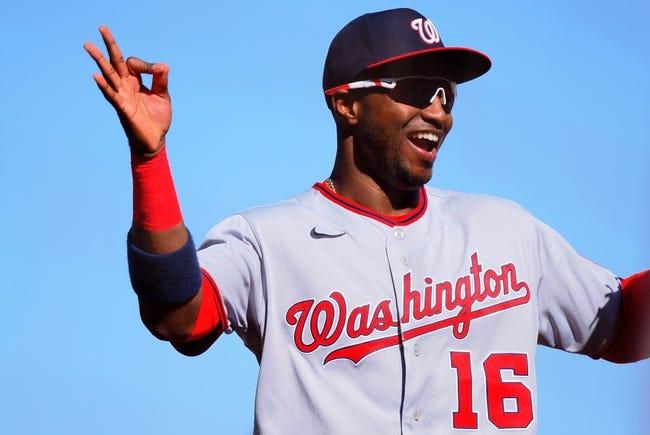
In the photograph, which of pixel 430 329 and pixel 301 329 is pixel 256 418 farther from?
pixel 430 329

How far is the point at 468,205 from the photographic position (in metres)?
6.84

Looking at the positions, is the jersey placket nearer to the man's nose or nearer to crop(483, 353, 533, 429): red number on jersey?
crop(483, 353, 533, 429): red number on jersey

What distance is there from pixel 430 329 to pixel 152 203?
5.02 feet

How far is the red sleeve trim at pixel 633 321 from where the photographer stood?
21.6ft

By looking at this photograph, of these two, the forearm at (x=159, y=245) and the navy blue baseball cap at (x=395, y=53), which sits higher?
the navy blue baseball cap at (x=395, y=53)

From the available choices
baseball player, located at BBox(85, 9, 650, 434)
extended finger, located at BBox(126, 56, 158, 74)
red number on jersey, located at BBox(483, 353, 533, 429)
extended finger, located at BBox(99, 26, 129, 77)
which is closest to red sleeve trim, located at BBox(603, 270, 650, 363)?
baseball player, located at BBox(85, 9, 650, 434)

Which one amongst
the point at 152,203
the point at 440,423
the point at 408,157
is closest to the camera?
the point at 152,203

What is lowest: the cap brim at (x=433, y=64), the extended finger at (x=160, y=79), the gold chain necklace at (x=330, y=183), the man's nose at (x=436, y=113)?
the gold chain necklace at (x=330, y=183)

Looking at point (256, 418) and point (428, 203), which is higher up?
point (428, 203)

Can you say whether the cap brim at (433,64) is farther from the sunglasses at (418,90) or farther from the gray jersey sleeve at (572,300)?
the gray jersey sleeve at (572,300)

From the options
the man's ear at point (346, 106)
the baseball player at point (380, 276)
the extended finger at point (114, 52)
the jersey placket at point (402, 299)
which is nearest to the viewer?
the extended finger at point (114, 52)

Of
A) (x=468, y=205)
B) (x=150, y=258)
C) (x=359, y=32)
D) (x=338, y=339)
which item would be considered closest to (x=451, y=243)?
(x=468, y=205)

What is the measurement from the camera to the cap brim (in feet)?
22.0

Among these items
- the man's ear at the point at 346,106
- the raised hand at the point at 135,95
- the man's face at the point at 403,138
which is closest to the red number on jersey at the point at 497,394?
the man's face at the point at 403,138
